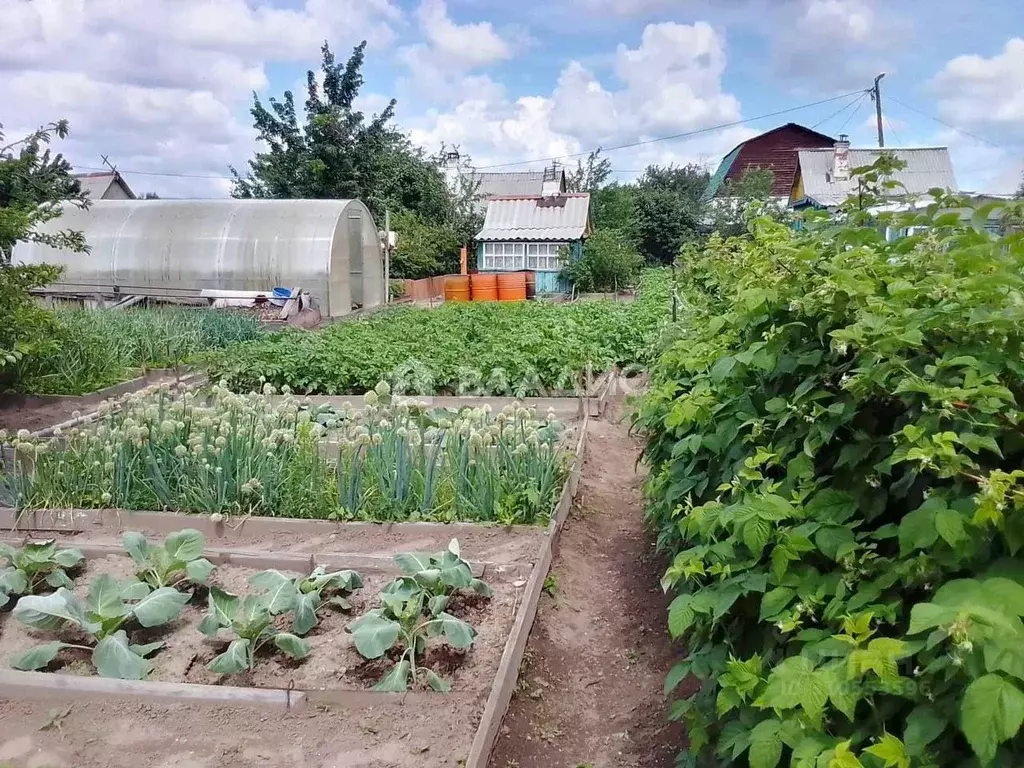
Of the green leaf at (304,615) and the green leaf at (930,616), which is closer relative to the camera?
the green leaf at (930,616)

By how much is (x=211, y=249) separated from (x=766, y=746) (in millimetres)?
18434

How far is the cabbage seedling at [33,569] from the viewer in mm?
3535

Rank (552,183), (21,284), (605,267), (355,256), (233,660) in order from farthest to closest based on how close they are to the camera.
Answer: (552,183), (605,267), (355,256), (21,284), (233,660)

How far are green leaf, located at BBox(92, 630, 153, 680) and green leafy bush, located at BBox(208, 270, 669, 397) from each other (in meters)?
3.86

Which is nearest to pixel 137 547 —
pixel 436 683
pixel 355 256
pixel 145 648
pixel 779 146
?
pixel 145 648

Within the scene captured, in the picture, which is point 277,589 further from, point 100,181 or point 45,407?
point 100,181

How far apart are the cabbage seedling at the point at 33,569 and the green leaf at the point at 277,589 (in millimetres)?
1028

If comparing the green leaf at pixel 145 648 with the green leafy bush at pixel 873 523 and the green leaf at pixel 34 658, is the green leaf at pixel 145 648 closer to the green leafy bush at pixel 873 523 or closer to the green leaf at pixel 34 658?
the green leaf at pixel 34 658

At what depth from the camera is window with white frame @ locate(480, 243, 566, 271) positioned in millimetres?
29531

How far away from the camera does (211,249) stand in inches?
708

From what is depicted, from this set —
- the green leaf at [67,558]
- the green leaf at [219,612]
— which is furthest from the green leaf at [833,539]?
the green leaf at [67,558]

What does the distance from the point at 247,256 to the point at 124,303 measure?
2.77m

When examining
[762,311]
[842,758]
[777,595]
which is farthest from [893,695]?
[762,311]

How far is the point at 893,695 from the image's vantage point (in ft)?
4.83
